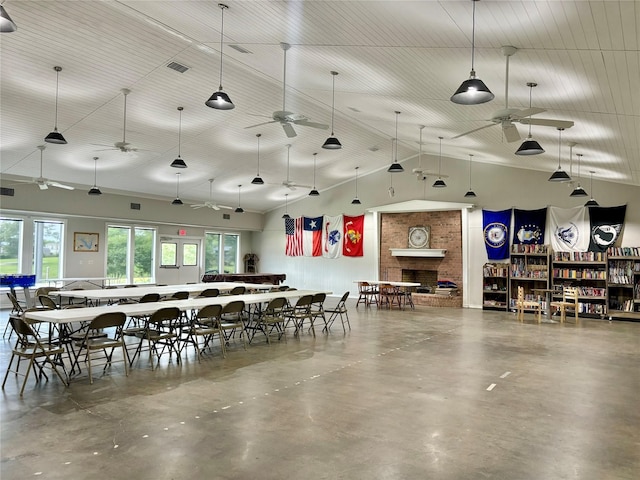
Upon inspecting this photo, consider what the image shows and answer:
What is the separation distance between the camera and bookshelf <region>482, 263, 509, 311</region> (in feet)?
41.0

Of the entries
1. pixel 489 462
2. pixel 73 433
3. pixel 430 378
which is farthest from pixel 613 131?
pixel 73 433

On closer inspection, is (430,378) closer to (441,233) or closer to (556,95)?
(556,95)

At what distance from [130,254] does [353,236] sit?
275 inches

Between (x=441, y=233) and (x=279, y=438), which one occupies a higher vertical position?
(x=441, y=233)

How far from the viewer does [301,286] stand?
16922 mm

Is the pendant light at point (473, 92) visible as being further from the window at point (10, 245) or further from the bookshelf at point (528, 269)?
the window at point (10, 245)

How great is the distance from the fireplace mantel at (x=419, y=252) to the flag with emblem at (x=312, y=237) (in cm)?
282

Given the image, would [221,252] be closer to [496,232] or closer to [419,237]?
[419,237]

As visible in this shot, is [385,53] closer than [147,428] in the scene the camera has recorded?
No

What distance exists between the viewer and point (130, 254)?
1452 centimetres

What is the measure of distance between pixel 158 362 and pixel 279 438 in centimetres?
302

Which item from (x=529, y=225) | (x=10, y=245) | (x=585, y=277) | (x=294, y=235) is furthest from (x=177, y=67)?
(x=585, y=277)

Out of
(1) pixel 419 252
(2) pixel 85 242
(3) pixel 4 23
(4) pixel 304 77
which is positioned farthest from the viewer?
(1) pixel 419 252

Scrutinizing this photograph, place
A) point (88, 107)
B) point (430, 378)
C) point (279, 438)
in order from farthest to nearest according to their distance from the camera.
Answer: point (88, 107) < point (430, 378) < point (279, 438)
